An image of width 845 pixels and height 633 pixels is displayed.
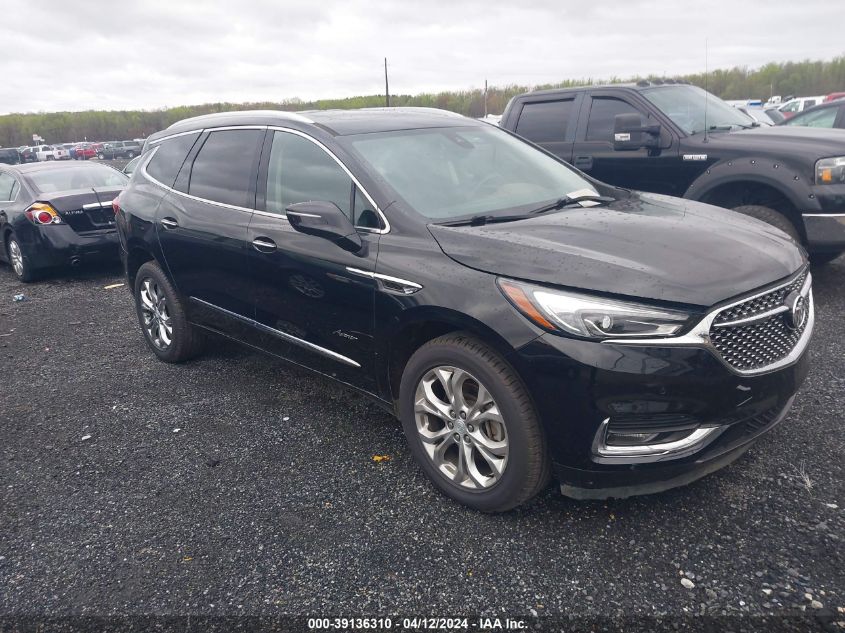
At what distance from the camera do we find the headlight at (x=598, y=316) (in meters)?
2.47

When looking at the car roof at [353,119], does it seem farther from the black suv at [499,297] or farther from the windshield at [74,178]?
the windshield at [74,178]

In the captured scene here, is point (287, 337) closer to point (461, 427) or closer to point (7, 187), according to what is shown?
point (461, 427)

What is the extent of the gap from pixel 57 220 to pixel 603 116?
6.69 metres

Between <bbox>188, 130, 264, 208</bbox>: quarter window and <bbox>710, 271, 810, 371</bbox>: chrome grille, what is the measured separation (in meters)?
2.75

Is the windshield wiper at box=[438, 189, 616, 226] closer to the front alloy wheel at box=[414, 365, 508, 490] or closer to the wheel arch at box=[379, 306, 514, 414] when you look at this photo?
the wheel arch at box=[379, 306, 514, 414]

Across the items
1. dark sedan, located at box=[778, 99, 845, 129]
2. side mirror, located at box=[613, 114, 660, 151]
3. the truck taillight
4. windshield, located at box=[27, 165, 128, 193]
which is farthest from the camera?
dark sedan, located at box=[778, 99, 845, 129]

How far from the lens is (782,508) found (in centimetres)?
284

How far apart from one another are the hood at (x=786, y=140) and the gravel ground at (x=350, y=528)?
6.87 ft

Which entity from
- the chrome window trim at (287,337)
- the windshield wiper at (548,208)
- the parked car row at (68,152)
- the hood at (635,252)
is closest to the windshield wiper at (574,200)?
the windshield wiper at (548,208)

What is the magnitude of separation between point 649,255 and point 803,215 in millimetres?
3565

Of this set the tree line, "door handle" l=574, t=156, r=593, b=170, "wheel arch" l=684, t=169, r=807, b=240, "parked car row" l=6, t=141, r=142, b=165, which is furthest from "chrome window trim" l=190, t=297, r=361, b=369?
"parked car row" l=6, t=141, r=142, b=165

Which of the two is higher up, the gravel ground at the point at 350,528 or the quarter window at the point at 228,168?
the quarter window at the point at 228,168

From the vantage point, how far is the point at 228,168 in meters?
4.26

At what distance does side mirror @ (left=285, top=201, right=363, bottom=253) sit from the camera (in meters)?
3.22
